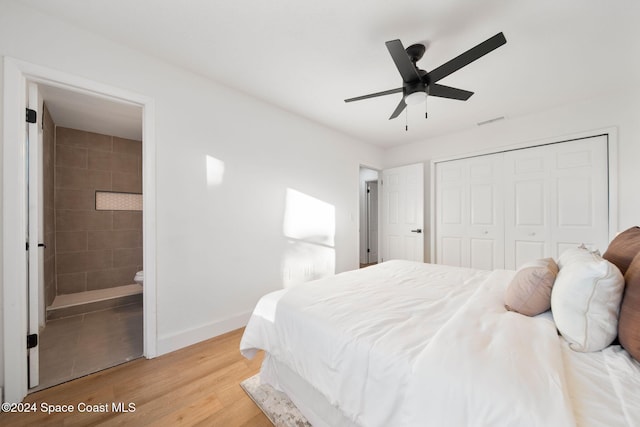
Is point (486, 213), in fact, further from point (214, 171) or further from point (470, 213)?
point (214, 171)

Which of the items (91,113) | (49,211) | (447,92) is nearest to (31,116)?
(91,113)

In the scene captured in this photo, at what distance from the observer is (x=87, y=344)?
211cm

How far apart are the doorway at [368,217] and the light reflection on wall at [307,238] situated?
7.49ft

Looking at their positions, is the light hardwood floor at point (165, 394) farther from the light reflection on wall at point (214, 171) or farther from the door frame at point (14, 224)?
the light reflection on wall at point (214, 171)

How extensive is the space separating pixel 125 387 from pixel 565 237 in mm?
4566

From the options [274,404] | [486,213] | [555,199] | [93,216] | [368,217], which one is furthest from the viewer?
[368,217]

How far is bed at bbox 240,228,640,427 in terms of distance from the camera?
0.66 metres

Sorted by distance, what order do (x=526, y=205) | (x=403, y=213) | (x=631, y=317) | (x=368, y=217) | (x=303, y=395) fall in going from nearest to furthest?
(x=631, y=317), (x=303, y=395), (x=526, y=205), (x=403, y=213), (x=368, y=217)

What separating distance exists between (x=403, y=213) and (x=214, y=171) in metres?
3.18

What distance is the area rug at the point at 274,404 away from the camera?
133cm

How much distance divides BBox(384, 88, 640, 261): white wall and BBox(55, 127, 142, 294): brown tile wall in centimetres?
504

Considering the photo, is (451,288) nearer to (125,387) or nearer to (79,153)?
(125,387)

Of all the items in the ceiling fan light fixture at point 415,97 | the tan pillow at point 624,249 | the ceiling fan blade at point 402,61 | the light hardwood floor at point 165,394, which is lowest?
the light hardwood floor at point 165,394

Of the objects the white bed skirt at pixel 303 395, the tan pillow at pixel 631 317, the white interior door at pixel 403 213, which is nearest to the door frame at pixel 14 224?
the white bed skirt at pixel 303 395
